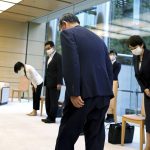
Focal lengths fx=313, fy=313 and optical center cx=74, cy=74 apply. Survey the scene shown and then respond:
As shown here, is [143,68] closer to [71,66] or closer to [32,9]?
[71,66]

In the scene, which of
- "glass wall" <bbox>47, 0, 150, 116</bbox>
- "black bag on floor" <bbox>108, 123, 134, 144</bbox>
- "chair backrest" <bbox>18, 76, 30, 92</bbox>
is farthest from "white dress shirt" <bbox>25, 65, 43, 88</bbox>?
"chair backrest" <bbox>18, 76, 30, 92</bbox>

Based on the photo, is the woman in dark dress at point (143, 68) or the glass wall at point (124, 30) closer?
the woman in dark dress at point (143, 68)

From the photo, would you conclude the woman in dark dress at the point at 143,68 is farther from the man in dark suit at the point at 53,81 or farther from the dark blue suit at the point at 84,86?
the man in dark suit at the point at 53,81

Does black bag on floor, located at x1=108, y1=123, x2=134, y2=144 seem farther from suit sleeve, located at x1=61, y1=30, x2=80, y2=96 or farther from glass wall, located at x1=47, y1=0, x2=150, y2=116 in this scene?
glass wall, located at x1=47, y1=0, x2=150, y2=116

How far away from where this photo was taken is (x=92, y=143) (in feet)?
7.75

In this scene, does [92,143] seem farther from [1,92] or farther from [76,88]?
[1,92]

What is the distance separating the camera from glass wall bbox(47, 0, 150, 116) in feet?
22.7

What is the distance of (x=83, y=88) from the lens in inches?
88.4

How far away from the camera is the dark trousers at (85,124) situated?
227 centimetres

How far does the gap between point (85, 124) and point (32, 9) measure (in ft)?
23.4

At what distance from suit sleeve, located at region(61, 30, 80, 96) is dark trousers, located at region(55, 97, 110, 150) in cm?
13

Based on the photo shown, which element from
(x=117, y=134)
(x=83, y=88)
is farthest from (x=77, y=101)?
(x=117, y=134)

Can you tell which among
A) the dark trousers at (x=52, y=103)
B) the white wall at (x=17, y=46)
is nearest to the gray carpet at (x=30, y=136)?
the dark trousers at (x=52, y=103)

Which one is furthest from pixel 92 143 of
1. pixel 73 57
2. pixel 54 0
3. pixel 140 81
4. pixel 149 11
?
pixel 54 0
